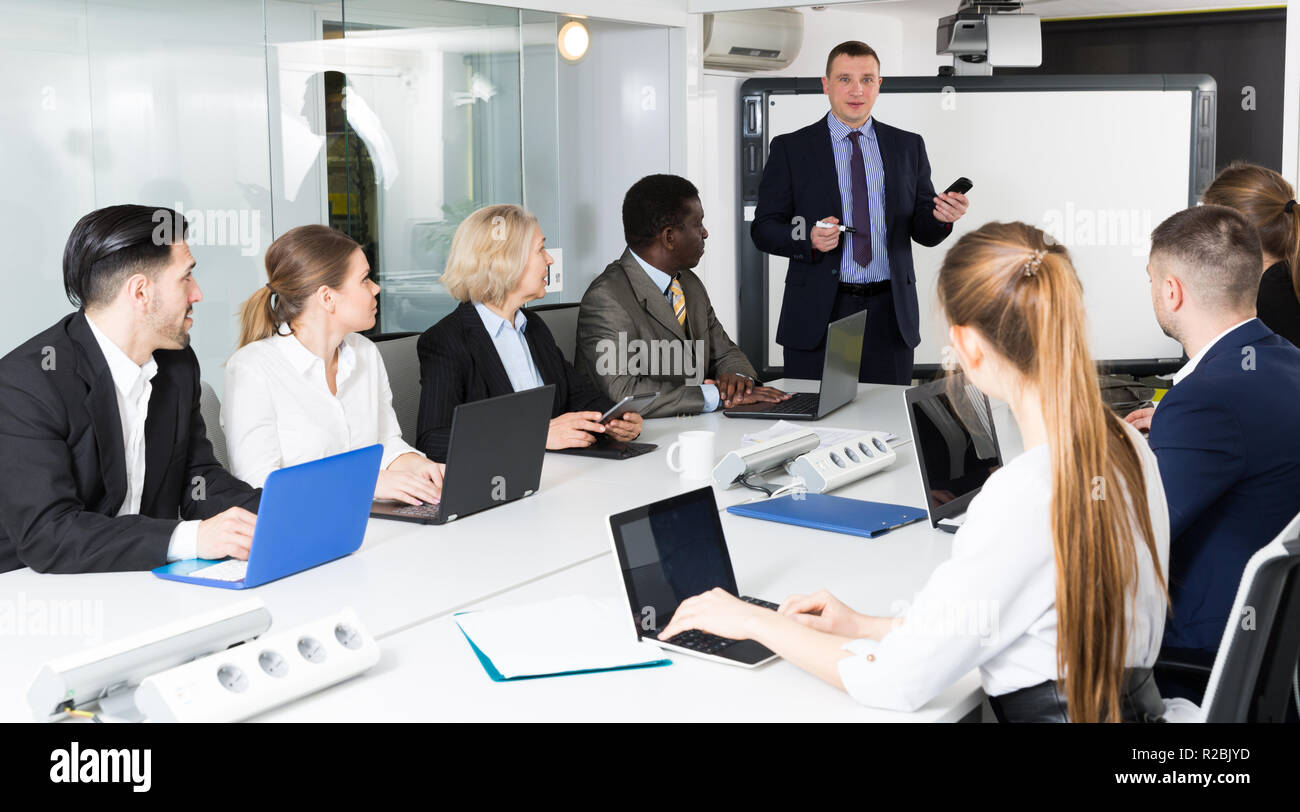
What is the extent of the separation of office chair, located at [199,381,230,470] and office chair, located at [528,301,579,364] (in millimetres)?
1321

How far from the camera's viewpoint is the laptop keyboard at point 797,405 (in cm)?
357

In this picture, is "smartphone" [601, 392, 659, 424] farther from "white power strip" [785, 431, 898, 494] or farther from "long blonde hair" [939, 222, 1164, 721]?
"long blonde hair" [939, 222, 1164, 721]

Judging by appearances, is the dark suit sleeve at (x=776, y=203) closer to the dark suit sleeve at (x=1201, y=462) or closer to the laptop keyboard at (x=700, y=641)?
the dark suit sleeve at (x=1201, y=462)

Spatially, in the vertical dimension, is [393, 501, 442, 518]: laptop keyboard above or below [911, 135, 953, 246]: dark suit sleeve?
below

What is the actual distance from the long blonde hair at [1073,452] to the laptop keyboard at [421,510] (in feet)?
4.17

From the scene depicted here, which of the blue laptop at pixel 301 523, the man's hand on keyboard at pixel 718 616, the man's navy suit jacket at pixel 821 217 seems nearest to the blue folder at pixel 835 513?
the man's hand on keyboard at pixel 718 616

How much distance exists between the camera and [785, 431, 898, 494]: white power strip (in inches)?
106

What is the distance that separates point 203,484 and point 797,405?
177 centimetres

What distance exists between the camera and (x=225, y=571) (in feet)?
6.81

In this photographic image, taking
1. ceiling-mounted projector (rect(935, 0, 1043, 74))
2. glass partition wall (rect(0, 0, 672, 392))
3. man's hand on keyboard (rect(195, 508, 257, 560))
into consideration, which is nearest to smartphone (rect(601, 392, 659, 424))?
glass partition wall (rect(0, 0, 672, 392))

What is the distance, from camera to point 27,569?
2.16 metres

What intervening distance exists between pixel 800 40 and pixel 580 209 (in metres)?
2.63

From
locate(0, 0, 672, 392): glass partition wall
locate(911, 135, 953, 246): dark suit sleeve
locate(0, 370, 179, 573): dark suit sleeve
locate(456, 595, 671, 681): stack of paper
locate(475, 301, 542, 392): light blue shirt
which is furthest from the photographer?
locate(911, 135, 953, 246): dark suit sleeve
